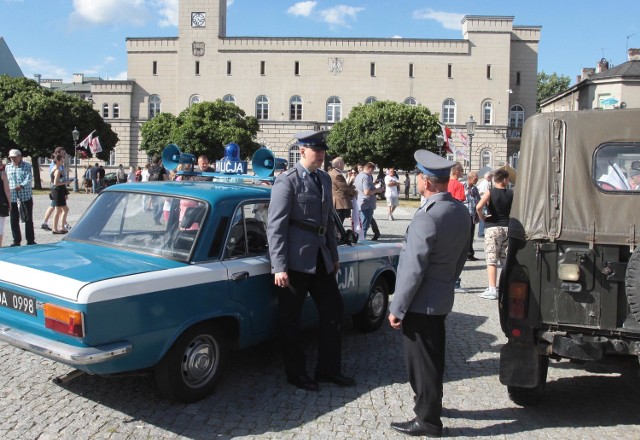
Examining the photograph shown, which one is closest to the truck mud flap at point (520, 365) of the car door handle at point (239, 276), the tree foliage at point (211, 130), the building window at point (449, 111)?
the car door handle at point (239, 276)

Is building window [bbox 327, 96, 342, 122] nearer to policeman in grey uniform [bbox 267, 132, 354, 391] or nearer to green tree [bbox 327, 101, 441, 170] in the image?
green tree [bbox 327, 101, 441, 170]

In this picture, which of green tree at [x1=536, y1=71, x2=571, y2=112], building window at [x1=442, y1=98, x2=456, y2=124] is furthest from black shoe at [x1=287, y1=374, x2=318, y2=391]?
green tree at [x1=536, y1=71, x2=571, y2=112]

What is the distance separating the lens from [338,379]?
16.3ft

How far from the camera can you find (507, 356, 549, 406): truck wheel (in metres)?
4.52

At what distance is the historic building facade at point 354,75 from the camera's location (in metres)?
71.4

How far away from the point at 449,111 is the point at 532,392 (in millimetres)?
69854

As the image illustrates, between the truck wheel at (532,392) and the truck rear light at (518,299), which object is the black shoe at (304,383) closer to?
the truck wheel at (532,392)

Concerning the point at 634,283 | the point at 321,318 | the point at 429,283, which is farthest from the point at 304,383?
the point at 634,283

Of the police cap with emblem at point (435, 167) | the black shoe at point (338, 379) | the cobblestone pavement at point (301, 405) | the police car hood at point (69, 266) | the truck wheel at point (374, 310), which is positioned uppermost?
the police cap with emblem at point (435, 167)

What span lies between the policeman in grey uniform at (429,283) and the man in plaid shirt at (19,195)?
31.2ft

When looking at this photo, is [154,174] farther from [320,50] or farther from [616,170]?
[320,50]

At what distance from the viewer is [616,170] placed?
4262 millimetres

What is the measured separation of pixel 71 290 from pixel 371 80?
70880 mm

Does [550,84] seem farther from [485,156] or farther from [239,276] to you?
[239,276]
